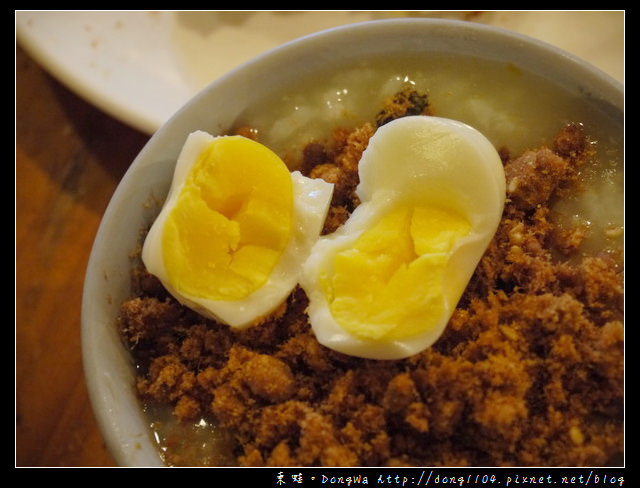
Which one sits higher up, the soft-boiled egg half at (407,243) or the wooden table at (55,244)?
the soft-boiled egg half at (407,243)

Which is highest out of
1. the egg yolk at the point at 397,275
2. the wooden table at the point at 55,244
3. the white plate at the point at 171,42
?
the white plate at the point at 171,42

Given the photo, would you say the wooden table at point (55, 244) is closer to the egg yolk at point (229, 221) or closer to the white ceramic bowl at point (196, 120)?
the white ceramic bowl at point (196, 120)

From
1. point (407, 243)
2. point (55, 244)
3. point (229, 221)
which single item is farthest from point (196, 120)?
point (55, 244)

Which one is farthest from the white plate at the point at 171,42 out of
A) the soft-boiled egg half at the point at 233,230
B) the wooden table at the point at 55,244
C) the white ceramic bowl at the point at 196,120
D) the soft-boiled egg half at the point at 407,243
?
the soft-boiled egg half at the point at 407,243

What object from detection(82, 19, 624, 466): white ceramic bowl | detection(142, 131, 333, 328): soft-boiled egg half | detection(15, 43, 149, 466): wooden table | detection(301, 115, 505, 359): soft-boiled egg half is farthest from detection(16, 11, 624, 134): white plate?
detection(301, 115, 505, 359): soft-boiled egg half

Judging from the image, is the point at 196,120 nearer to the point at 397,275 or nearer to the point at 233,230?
the point at 233,230

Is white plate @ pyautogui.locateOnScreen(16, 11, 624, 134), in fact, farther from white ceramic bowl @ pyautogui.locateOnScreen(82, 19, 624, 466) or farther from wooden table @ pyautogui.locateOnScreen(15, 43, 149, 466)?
white ceramic bowl @ pyautogui.locateOnScreen(82, 19, 624, 466)

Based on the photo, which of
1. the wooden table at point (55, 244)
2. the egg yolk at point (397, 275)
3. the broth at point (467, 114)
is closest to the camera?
the egg yolk at point (397, 275)
